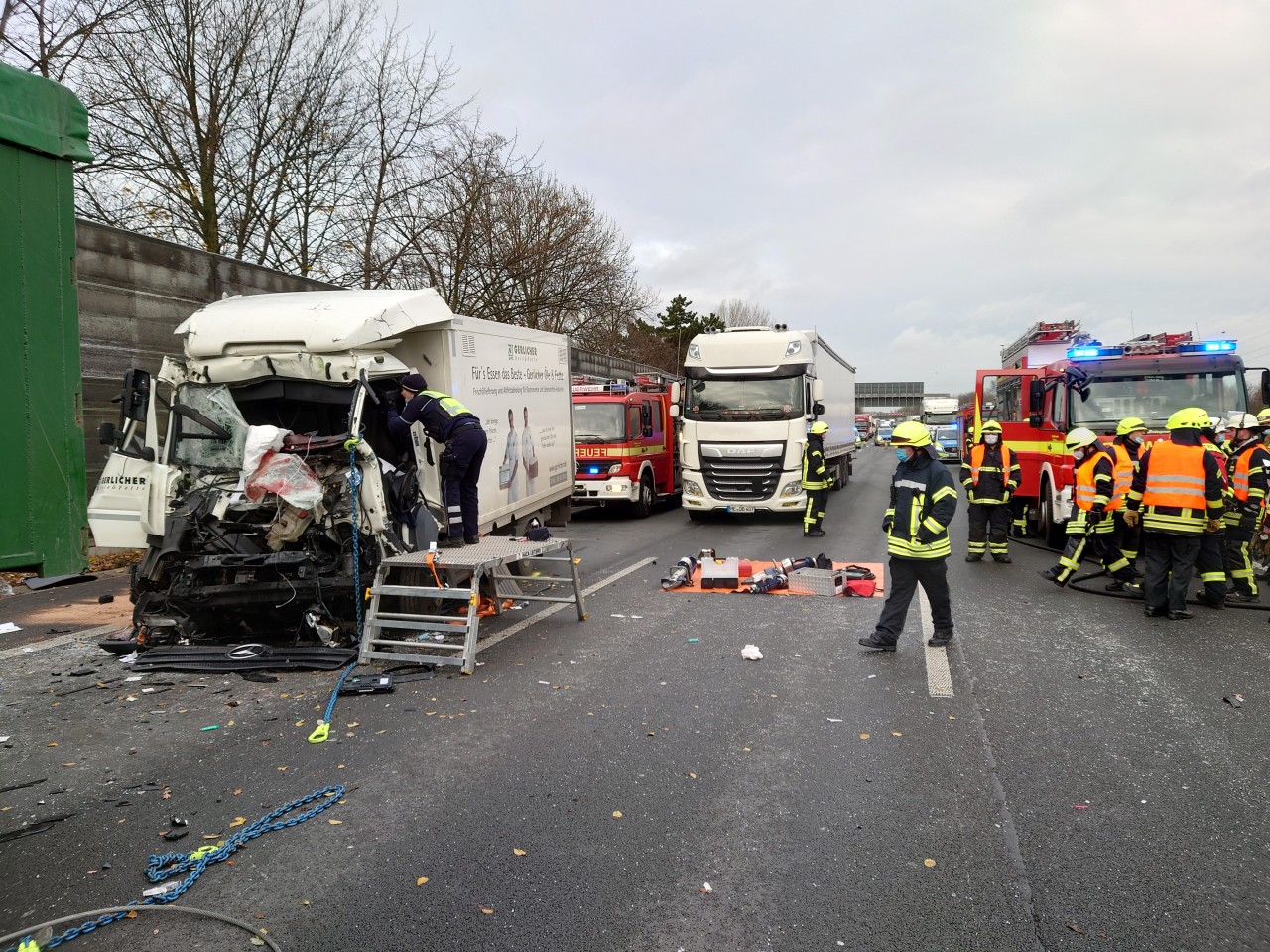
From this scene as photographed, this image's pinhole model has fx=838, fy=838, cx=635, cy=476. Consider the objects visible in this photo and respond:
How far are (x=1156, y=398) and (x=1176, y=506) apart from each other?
3.23 metres

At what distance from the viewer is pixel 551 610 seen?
7953 mm

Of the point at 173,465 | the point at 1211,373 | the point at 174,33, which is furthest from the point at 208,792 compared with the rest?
the point at 174,33

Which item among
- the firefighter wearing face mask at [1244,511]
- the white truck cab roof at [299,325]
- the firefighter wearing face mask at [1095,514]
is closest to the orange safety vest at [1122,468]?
the firefighter wearing face mask at [1095,514]

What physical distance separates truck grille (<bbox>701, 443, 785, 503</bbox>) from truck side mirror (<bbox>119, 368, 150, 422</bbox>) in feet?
32.0

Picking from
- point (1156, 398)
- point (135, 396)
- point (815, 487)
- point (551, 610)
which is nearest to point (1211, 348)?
point (1156, 398)

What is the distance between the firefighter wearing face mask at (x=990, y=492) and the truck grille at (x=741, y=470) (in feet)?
13.4

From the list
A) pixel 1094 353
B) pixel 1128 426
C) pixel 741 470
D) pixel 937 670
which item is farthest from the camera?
pixel 741 470

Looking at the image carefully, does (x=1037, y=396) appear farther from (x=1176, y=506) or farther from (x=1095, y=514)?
(x=1176, y=506)

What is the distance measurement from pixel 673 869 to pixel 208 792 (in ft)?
7.54

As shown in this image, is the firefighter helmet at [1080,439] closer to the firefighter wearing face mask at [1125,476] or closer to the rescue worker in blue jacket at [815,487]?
the firefighter wearing face mask at [1125,476]

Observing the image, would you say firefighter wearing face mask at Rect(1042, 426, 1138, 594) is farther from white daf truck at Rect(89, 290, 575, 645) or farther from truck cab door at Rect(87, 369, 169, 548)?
truck cab door at Rect(87, 369, 169, 548)

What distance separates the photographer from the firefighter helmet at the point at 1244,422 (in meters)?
8.83

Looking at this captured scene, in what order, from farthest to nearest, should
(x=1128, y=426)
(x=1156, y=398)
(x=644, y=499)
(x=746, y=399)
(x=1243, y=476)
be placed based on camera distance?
(x=644, y=499)
(x=746, y=399)
(x=1156, y=398)
(x=1128, y=426)
(x=1243, y=476)

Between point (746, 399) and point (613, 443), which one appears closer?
point (746, 399)
